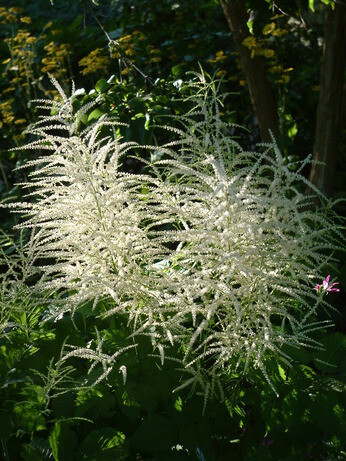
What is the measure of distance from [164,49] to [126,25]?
466 millimetres

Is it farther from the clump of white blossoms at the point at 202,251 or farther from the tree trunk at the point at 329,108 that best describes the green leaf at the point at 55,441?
the tree trunk at the point at 329,108

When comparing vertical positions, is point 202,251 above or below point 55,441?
above

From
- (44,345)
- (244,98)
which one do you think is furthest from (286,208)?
(244,98)

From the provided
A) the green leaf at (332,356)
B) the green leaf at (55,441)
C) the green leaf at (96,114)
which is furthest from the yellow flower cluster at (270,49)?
the green leaf at (55,441)

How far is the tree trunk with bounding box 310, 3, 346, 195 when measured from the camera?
3980 mm

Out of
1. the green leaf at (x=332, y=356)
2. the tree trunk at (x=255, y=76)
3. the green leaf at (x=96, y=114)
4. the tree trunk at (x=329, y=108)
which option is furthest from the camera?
the tree trunk at (x=255, y=76)

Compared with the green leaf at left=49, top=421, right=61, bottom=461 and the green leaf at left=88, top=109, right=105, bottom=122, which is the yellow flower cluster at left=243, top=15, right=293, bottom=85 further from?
the green leaf at left=49, top=421, right=61, bottom=461

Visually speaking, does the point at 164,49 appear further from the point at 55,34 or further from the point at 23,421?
the point at 23,421

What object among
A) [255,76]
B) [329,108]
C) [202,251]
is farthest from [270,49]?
[202,251]

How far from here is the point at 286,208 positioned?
5.76 ft

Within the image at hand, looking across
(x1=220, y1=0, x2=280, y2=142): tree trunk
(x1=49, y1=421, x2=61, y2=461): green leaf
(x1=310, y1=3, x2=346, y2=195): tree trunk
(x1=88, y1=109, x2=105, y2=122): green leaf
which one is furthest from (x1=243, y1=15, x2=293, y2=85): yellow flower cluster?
(x1=49, y1=421, x2=61, y2=461): green leaf

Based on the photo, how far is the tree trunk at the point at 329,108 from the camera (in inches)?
157

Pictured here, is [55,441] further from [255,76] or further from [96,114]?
[255,76]

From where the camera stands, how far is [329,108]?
4.07m
